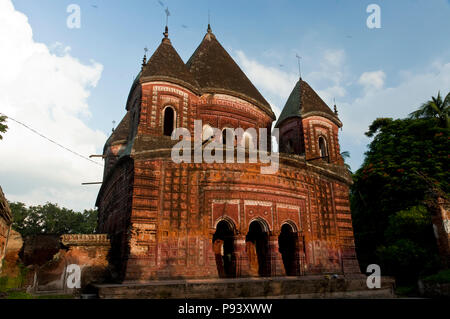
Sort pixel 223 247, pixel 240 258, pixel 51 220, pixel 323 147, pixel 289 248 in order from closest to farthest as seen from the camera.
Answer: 1. pixel 240 258
2. pixel 223 247
3. pixel 289 248
4. pixel 323 147
5. pixel 51 220

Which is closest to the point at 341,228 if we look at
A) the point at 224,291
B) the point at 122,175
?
the point at 224,291

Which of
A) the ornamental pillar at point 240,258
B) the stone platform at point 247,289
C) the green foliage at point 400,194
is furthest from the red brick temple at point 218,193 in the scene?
the green foliage at point 400,194

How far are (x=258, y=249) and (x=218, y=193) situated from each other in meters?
3.92

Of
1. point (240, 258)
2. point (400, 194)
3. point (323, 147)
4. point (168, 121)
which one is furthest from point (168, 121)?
point (400, 194)

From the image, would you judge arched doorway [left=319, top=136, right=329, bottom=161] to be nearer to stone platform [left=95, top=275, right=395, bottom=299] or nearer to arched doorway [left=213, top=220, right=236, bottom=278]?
stone platform [left=95, top=275, right=395, bottom=299]

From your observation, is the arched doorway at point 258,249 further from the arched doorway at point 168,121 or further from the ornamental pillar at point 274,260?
the arched doorway at point 168,121

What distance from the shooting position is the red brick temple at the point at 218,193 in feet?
37.7

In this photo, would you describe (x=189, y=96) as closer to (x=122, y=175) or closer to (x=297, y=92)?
(x=122, y=175)

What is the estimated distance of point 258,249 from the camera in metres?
14.7

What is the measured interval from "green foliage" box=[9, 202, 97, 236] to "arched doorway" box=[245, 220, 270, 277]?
37.7 metres

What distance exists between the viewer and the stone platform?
862cm

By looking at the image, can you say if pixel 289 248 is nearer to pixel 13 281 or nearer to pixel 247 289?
pixel 247 289

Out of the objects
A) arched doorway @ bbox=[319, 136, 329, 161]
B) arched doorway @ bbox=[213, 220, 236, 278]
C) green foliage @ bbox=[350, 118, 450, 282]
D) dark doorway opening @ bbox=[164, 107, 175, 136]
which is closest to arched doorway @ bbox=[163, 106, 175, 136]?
dark doorway opening @ bbox=[164, 107, 175, 136]

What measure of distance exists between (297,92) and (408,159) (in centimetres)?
864
